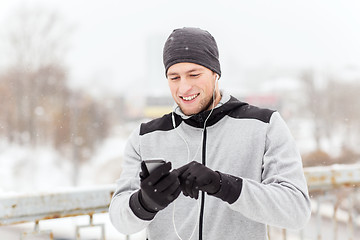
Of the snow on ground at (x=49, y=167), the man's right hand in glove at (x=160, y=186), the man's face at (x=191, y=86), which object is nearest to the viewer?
the man's right hand in glove at (x=160, y=186)

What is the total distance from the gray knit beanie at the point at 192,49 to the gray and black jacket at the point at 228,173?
0.18 metres

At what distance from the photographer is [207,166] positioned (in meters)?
1.49

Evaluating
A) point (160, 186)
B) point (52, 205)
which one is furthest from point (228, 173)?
point (52, 205)

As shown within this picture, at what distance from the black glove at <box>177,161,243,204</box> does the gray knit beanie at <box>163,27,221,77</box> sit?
54cm

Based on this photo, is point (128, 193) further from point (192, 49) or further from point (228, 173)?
point (192, 49)

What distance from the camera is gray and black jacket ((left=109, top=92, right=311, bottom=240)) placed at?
49.6 inches

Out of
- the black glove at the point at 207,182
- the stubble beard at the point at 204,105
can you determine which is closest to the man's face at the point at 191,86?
the stubble beard at the point at 204,105

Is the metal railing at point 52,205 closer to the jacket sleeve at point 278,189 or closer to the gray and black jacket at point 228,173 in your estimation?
the gray and black jacket at point 228,173

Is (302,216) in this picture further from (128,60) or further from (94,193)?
(128,60)

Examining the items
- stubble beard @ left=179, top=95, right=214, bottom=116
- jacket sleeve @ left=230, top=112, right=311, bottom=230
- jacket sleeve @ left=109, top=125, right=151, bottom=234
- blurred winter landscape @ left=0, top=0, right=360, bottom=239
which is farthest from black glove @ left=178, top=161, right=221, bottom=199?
blurred winter landscape @ left=0, top=0, right=360, bottom=239

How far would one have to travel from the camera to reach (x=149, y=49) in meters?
40.8

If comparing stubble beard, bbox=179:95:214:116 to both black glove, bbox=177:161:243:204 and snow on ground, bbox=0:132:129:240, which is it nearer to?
black glove, bbox=177:161:243:204

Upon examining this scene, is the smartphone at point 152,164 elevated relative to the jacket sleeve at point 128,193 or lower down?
elevated

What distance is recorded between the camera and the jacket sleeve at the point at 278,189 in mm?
1243
